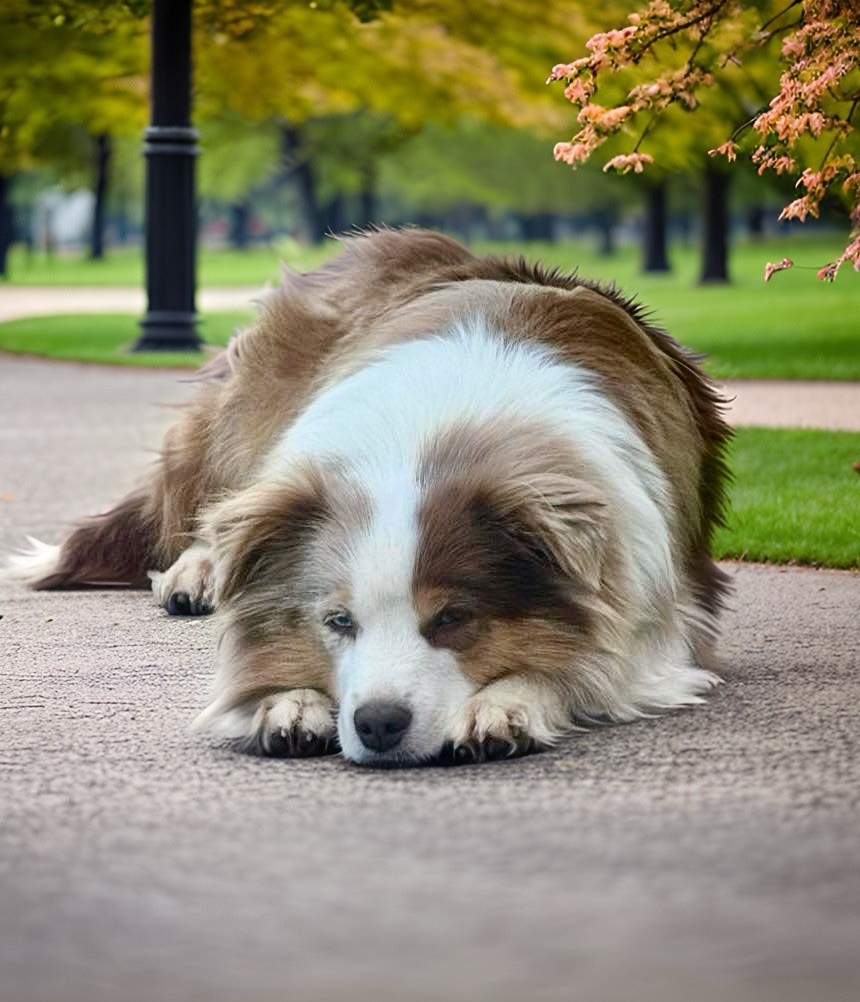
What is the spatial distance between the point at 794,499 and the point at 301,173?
5306 cm

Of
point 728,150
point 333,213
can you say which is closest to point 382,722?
point 728,150

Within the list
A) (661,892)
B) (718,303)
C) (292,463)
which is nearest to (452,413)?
(292,463)

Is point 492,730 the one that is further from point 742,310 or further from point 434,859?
point 742,310

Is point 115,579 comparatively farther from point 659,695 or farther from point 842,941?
point 842,941

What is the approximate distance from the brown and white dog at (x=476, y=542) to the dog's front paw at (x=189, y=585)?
135 centimetres

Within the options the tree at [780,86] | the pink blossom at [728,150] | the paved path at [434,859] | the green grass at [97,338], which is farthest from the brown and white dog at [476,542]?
the green grass at [97,338]

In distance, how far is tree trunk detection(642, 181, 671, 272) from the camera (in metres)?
47.3

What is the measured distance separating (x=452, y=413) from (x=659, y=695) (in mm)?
1011

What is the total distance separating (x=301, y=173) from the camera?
62.6 m

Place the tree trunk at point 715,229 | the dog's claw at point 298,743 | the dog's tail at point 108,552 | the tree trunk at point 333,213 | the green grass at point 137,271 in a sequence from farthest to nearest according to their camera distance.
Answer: the tree trunk at point 333,213 → the green grass at point 137,271 → the tree trunk at point 715,229 → the dog's tail at point 108,552 → the dog's claw at point 298,743

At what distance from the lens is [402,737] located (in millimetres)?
5125

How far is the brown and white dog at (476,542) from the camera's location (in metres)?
5.28

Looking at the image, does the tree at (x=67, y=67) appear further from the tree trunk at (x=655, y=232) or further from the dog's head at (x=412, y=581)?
the tree trunk at (x=655, y=232)

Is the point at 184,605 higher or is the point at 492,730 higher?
the point at 492,730
